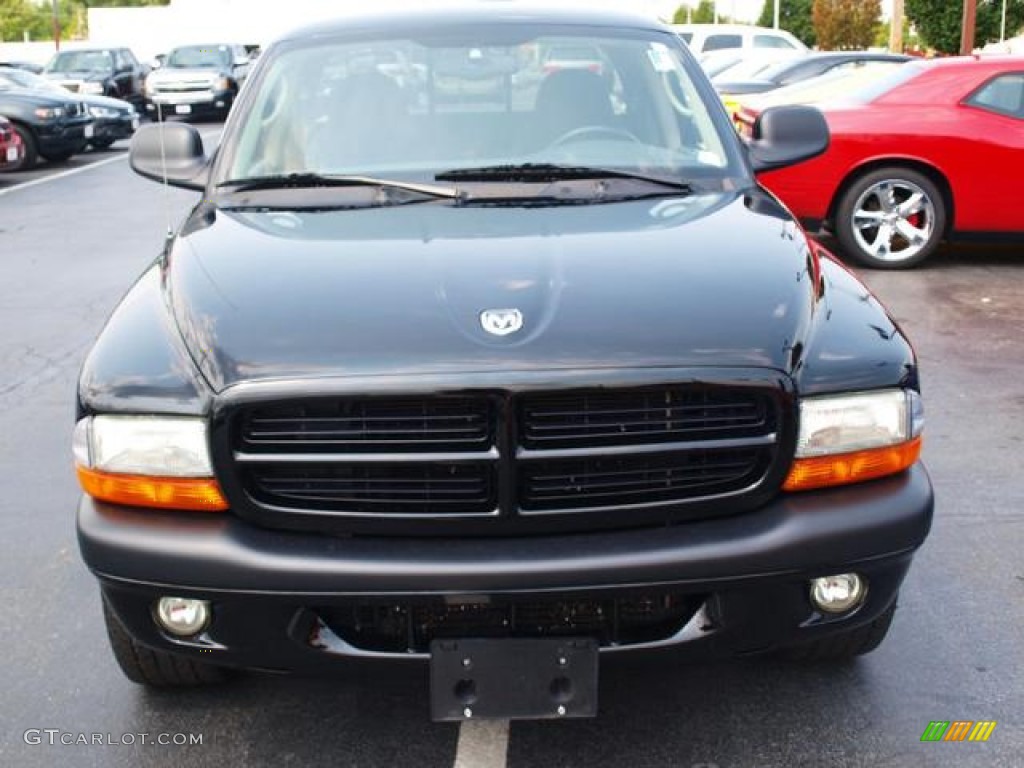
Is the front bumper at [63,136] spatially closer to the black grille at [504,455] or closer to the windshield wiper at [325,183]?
the windshield wiper at [325,183]

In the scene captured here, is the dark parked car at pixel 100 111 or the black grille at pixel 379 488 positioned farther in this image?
the dark parked car at pixel 100 111

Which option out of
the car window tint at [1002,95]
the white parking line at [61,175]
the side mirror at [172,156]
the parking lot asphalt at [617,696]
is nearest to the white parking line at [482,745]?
the parking lot asphalt at [617,696]

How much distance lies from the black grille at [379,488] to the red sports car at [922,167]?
693 cm

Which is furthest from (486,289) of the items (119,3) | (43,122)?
(119,3)

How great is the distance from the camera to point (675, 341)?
2.74m

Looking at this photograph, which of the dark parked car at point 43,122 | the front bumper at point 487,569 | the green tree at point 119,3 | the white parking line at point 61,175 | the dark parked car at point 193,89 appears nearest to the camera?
the front bumper at point 487,569

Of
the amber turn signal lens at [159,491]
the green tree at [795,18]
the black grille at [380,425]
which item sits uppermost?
the black grille at [380,425]

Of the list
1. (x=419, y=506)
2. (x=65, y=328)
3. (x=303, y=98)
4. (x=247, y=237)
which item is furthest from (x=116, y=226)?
(x=419, y=506)

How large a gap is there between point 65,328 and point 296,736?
514 centimetres

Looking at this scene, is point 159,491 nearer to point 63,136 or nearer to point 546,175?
point 546,175

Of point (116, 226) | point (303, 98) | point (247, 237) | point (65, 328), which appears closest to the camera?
point (247, 237)

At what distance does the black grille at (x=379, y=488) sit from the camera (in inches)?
106

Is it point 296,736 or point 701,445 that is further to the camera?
point 296,736

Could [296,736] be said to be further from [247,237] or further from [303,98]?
[303,98]
